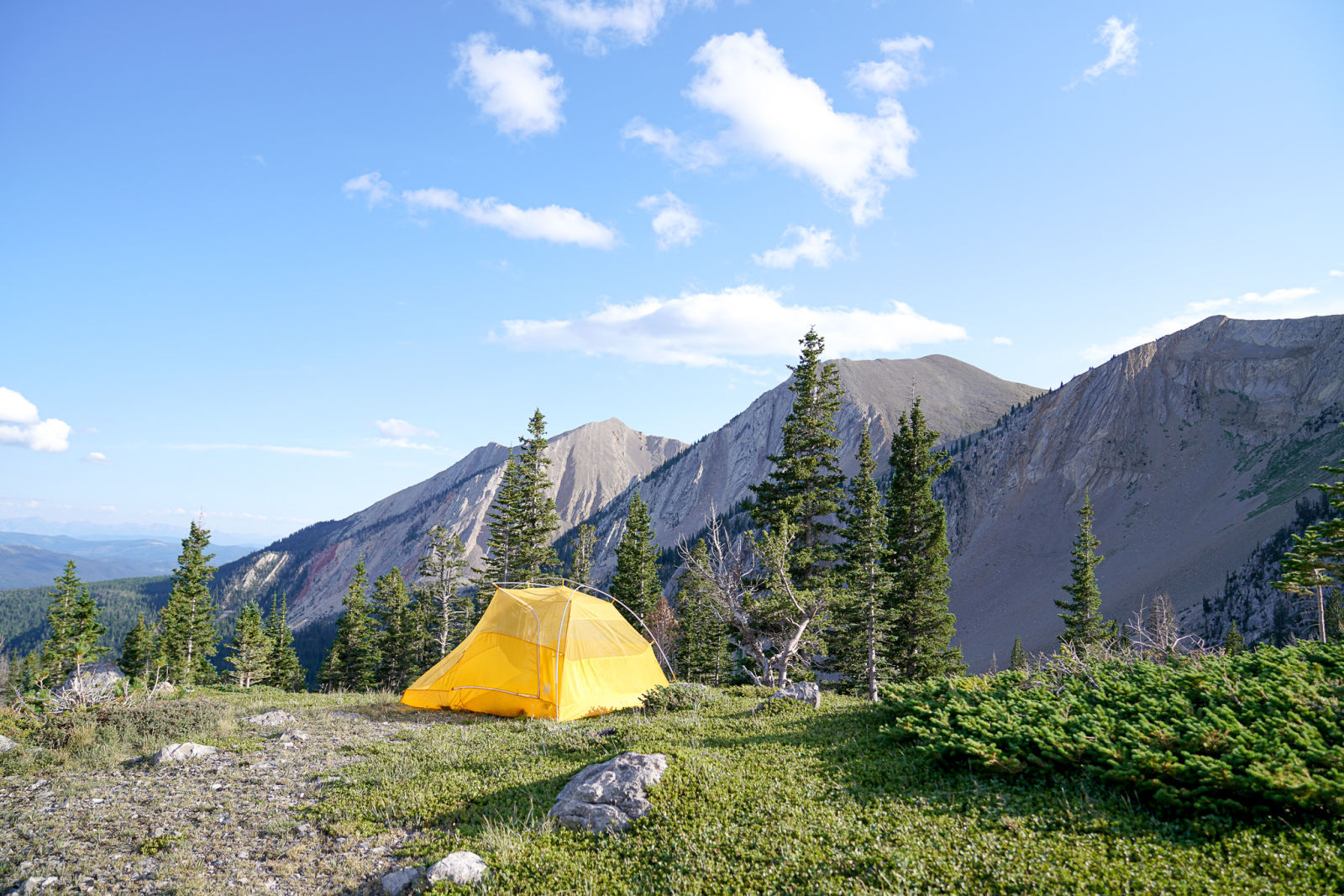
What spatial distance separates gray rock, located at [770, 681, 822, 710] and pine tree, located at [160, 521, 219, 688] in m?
52.0

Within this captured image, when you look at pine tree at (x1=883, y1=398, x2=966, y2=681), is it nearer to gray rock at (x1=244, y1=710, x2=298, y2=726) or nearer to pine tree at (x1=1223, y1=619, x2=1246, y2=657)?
pine tree at (x1=1223, y1=619, x2=1246, y2=657)

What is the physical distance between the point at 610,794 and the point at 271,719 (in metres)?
11.6

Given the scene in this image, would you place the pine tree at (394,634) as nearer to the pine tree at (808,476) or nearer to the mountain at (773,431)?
the pine tree at (808,476)

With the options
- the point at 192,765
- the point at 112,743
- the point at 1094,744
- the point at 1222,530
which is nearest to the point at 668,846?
the point at 1094,744

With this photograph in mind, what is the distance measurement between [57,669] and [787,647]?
5859 cm

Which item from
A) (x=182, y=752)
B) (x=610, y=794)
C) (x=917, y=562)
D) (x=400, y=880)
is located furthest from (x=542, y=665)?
(x=917, y=562)

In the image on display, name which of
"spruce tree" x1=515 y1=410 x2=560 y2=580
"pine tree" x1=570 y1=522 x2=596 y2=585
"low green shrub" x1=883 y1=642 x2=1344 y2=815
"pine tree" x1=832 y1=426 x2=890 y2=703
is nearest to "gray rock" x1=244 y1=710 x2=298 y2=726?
"low green shrub" x1=883 y1=642 x2=1344 y2=815

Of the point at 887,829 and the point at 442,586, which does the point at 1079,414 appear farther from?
the point at 887,829

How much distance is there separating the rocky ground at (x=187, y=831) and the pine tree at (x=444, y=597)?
33.6 m

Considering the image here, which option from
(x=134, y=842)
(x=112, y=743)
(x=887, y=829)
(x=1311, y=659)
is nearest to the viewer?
(x=887, y=829)

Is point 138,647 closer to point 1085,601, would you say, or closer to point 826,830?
point 826,830

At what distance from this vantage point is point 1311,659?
9867 millimetres

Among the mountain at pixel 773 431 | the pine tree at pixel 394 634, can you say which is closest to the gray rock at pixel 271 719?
the pine tree at pixel 394 634

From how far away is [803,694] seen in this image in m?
15.2
